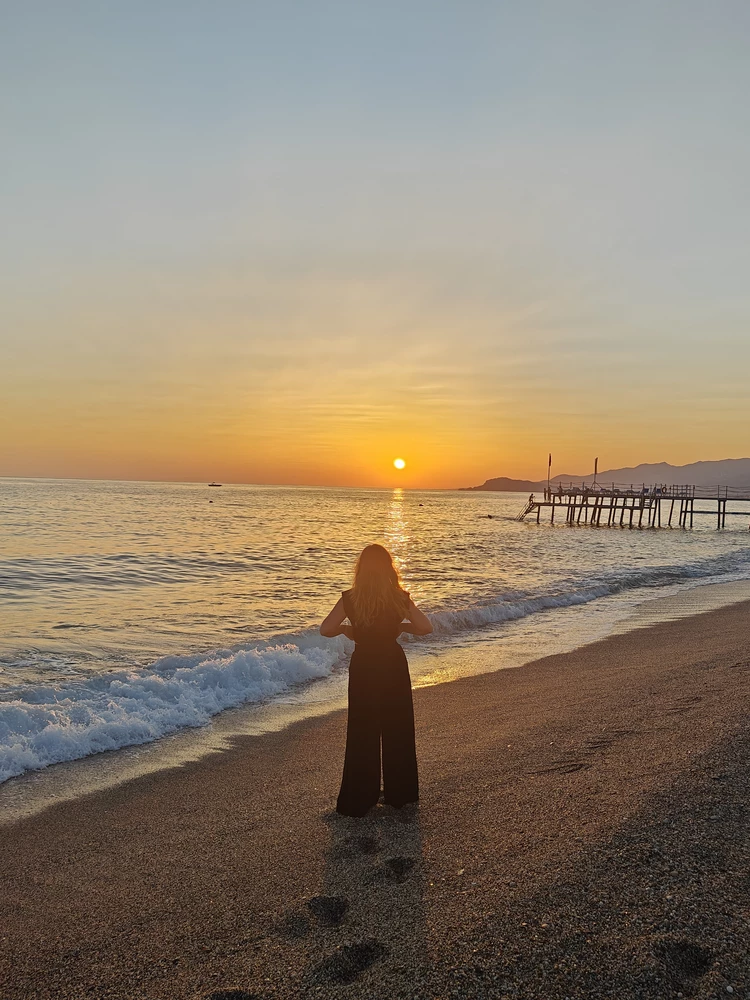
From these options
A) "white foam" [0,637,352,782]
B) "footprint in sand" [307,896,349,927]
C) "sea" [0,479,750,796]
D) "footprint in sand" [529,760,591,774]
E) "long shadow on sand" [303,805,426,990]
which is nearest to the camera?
"long shadow on sand" [303,805,426,990]

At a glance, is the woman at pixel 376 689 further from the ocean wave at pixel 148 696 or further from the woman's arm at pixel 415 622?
the ocean wave at pixel 148 696

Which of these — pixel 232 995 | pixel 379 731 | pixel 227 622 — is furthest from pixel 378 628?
pixel 227 622

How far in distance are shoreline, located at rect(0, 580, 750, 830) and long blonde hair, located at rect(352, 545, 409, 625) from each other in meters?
3.16

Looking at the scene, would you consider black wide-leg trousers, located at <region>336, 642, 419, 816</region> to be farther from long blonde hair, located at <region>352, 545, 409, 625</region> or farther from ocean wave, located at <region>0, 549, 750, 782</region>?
ocean wave, located at <region>0, 549, 750, 782</region>

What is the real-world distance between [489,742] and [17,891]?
4027 millimetres

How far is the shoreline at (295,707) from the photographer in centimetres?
622

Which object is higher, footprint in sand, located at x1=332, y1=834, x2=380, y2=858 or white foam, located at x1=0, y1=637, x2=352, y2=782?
footprint in sand, located at x1=332, y1=834, x2=380, y2=858

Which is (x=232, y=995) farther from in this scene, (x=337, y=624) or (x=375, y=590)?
(x=375, y=590)

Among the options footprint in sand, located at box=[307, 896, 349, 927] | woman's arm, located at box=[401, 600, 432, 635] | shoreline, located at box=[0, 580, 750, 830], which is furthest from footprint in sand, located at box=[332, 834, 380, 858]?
shoreline, located at box=[0, 580, 750, 830]

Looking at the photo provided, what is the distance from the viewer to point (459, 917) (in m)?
3.33

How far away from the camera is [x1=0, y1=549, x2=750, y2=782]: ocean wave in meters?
7.12

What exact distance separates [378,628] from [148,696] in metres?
5.18

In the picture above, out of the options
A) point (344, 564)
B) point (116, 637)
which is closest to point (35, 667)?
point (116, 637)

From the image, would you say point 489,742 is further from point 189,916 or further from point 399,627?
point 189,916
